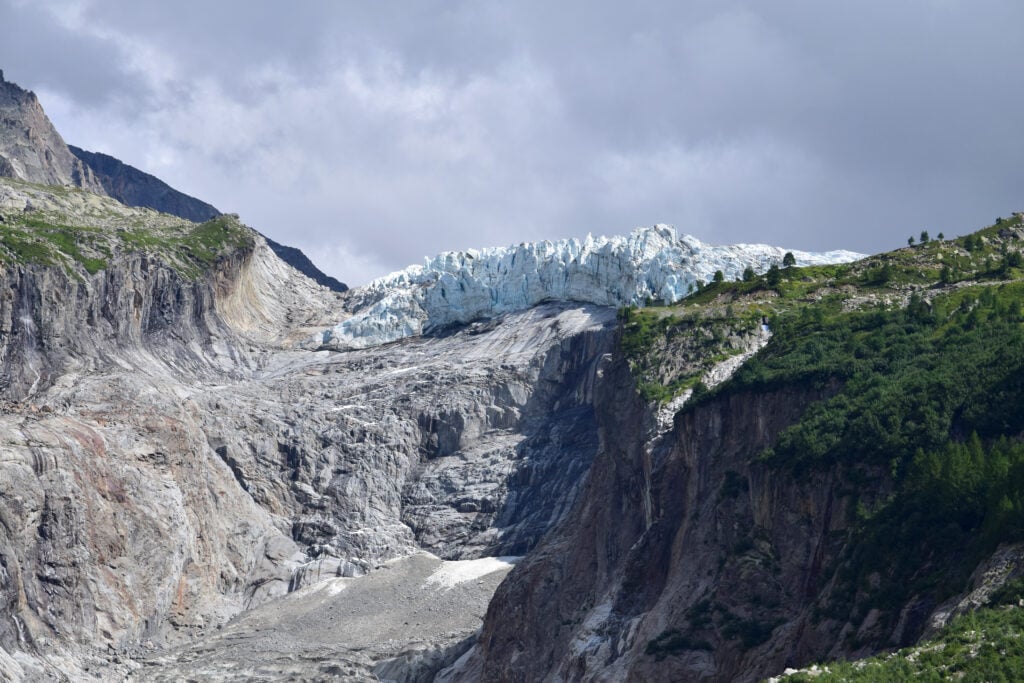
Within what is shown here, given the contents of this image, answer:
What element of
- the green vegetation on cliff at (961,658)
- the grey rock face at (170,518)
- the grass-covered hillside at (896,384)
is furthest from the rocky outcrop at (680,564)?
the grey rock face at (170,518)

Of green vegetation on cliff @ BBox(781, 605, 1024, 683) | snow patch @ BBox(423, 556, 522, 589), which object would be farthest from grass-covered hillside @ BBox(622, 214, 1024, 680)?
snow patch @ BBox(423, 556, 522, 589)

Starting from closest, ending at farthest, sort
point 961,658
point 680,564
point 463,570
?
point 961,658, point 680,564, point 463,570

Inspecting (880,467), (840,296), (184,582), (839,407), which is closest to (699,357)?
(840,296)

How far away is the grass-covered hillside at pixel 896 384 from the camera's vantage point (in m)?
80.1

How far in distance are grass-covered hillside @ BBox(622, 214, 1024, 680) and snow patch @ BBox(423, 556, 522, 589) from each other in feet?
130

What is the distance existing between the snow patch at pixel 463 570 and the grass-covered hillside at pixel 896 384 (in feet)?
130

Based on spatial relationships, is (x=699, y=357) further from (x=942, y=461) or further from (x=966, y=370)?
(x=942, y=461)

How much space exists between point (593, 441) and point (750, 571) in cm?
9648

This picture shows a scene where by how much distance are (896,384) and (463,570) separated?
86.8 metres

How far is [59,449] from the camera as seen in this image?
170625 mm

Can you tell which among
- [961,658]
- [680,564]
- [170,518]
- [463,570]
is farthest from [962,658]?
[170,518]

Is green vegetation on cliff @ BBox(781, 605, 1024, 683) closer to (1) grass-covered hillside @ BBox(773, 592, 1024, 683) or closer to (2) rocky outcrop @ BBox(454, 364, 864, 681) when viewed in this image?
(1) grass-covered hillside @ BBox(773, 592, 1024, 683)

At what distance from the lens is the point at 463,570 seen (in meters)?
182

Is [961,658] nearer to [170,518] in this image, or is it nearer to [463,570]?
[463,570]
